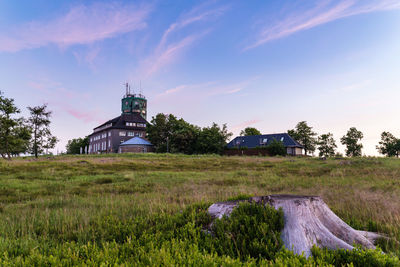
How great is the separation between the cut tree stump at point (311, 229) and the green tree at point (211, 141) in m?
60.6

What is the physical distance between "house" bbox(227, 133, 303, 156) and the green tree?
22.1 ft

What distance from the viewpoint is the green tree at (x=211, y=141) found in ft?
215

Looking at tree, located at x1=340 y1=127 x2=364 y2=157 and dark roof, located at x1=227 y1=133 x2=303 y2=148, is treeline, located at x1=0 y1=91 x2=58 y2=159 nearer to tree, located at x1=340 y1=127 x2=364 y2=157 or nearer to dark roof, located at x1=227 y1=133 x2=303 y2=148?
dark roof, located at x1=227 y1=133 x2=303 y2=148

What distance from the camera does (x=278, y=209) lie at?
13.4 feet

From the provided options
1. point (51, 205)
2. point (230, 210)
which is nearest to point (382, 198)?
point (230, 210)

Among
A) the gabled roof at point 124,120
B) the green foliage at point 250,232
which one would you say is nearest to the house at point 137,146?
the gabled roof at point 124,120

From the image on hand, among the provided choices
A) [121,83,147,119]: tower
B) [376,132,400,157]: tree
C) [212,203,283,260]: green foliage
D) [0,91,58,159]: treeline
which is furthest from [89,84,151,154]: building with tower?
[376,132,400,157]: tree

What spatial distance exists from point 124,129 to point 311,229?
88.4m

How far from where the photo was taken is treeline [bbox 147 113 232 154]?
66.0 metres

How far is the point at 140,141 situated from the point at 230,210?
74.6 meters

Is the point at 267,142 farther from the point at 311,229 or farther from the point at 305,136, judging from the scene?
the point at 311,229

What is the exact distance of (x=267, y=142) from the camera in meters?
76.2

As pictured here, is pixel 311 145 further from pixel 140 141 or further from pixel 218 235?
pixel 218 235

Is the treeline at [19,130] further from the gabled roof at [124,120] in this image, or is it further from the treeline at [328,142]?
the treeline at [328,142]
